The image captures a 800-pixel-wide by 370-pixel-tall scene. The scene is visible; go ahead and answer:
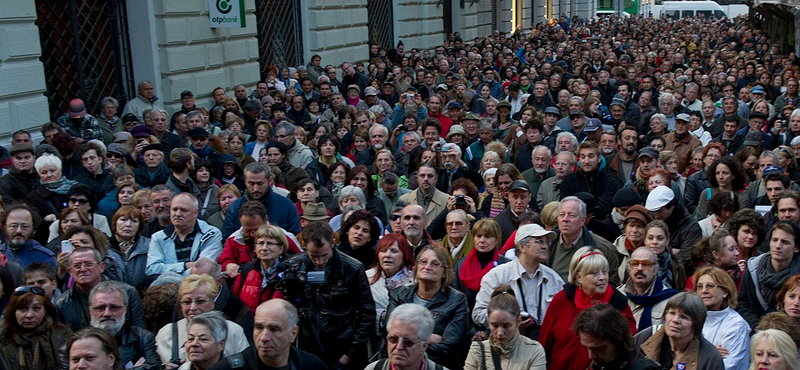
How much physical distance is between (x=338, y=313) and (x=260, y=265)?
700 millimetres

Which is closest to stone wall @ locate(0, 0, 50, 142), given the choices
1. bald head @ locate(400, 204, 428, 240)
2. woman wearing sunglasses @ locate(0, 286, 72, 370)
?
woman wearing sunglasses @ locate(0, 286, 72, 370)

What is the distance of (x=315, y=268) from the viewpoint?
5.75m

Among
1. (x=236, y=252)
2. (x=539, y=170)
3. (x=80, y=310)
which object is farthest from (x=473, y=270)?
(x=539, y=170)

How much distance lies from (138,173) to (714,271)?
6016 millimetres

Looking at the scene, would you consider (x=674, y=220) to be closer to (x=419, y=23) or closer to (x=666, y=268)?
(x=666, y=268)

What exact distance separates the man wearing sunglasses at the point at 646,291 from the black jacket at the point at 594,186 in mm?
2940

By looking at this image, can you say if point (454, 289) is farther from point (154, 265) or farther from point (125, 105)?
point (125, 105)

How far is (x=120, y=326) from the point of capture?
545 centimetres

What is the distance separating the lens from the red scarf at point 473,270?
624 cm

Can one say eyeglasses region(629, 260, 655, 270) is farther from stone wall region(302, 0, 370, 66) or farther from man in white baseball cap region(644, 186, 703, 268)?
stone wall region(302, 0, 370, 66)

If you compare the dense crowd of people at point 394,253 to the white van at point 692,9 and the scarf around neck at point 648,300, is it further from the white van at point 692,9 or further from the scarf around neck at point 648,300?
the white van at point 692,9

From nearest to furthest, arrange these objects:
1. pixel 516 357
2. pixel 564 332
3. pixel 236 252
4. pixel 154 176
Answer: pixel 516 357 → pixel 564 332 → pixel 236 252 → pixel 154 176

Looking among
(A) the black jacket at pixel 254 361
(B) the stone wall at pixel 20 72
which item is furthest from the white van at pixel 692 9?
(A) the black jacket at pixel 254 361

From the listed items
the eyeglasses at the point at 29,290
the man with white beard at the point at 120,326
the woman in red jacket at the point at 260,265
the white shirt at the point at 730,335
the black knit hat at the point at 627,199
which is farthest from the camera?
the black knit hat at the point at 627,199
